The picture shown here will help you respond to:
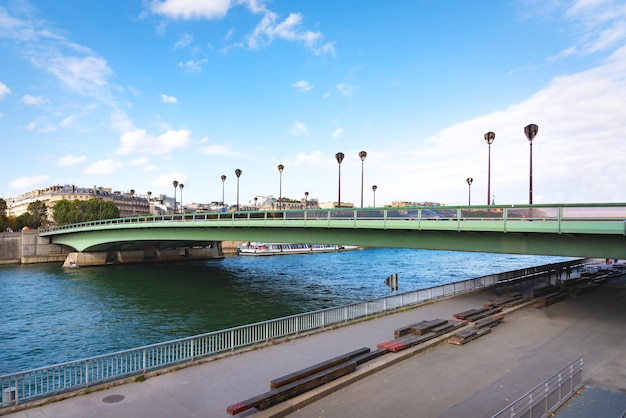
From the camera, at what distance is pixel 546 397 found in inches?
373

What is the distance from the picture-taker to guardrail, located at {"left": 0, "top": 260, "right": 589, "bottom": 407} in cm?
1128

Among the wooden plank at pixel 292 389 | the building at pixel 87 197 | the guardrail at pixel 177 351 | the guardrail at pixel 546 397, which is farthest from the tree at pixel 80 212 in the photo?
the guardrail at pixel 546 397

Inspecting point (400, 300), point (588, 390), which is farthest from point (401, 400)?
point (400, 300)

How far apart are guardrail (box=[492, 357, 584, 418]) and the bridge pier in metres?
66.4

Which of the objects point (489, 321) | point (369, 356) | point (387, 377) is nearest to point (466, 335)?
point (489, 321)

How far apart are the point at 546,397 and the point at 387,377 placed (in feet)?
14.3

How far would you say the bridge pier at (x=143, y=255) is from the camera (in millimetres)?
62781

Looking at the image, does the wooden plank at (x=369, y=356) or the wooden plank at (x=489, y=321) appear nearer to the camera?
the wooden plank at (x=369, y=356)

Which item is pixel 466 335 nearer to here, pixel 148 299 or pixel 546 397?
pixel 546 397

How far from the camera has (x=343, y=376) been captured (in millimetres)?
12039

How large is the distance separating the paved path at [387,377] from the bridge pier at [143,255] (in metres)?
58.2

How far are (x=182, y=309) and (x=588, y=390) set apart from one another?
2841 centimetres

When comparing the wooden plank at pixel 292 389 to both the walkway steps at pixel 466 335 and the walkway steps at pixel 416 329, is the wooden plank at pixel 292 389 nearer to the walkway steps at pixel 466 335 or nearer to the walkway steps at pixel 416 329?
the walkway steps at pixel 416 329

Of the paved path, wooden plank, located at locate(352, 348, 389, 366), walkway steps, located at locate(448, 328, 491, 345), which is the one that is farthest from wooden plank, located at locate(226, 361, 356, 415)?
walkway steps, located at locate(448, 328, 491, 345)
